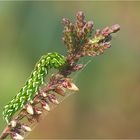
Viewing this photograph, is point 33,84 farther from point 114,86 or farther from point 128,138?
point 114,86

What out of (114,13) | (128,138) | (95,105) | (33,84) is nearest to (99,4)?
(114,13)

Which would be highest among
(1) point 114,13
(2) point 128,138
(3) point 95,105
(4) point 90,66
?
(1) point 114,13

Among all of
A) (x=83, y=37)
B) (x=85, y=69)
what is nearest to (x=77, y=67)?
(x=83, y=37)

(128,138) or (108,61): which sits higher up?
(108,61)

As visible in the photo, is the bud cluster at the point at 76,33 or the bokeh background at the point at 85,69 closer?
the bud cluster at the point at 76,33

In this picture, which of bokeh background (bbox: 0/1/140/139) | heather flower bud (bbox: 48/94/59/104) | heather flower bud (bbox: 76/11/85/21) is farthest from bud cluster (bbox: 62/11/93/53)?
bokeh background (bbox: 0/1/140/139)

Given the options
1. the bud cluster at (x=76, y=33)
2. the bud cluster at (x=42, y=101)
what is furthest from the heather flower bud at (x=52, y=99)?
the bud cluster at (x=76, y=33)

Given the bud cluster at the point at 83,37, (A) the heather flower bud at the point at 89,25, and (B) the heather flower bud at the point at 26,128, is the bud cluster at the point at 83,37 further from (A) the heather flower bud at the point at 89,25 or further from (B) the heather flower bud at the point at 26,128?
(B) the heather flower bud at the point at 26,128
